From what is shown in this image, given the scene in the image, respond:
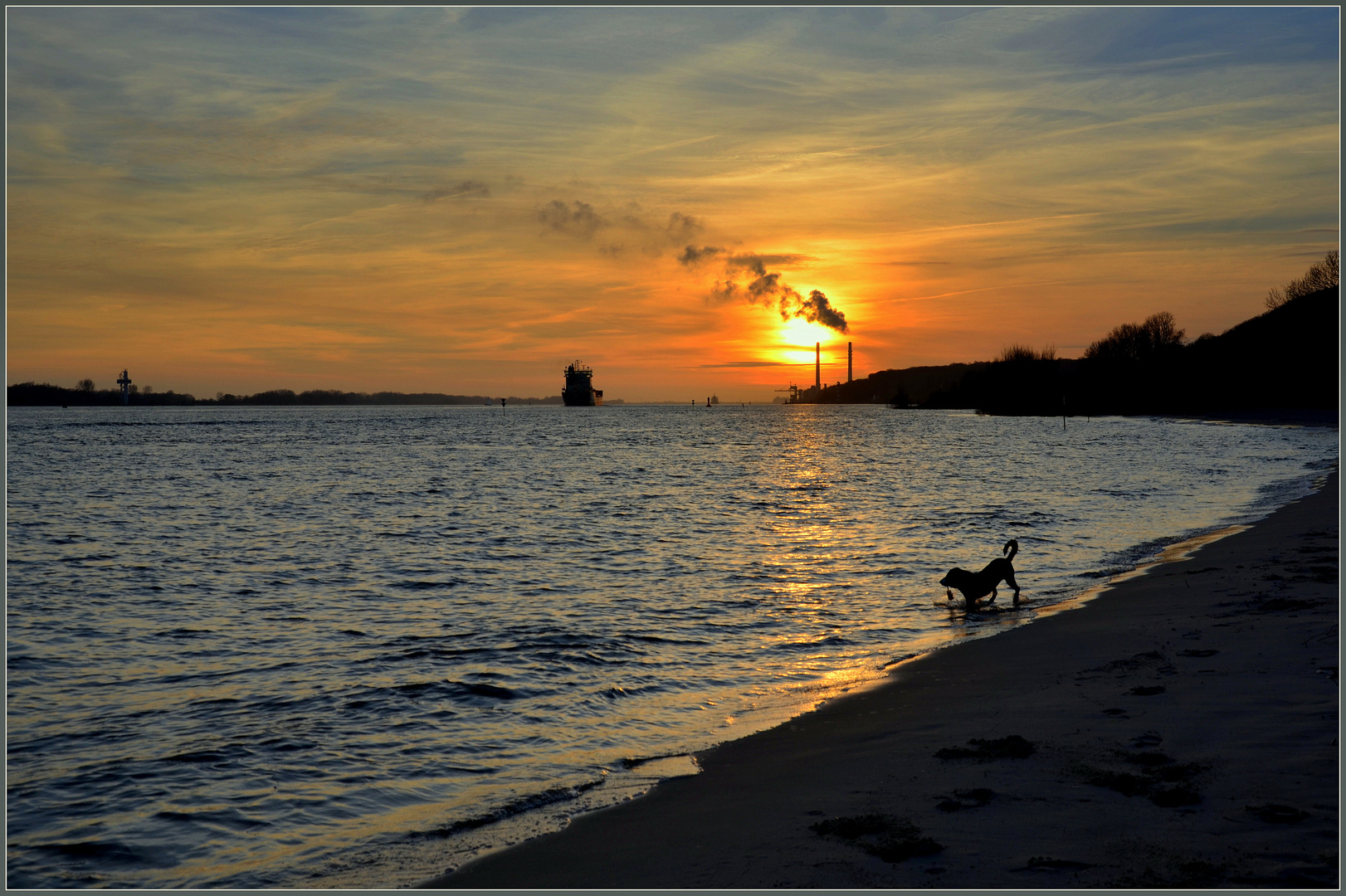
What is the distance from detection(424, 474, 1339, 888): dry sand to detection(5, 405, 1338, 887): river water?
826 millimetres

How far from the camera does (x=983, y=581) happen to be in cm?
1418

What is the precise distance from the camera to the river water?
6828 millimetres

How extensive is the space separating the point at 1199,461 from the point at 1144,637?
43825 mm

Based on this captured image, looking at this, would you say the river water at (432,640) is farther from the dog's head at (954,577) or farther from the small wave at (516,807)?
the dog's head at (954,577)

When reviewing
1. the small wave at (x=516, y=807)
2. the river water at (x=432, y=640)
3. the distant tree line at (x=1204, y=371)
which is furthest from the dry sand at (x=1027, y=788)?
the distant tree line at (x=1204, y=371)

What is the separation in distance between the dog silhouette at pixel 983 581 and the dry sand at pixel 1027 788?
158 inches

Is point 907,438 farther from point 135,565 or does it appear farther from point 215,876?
point 215,876

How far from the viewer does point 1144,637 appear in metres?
10.3

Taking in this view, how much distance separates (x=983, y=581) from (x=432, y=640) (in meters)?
9.25

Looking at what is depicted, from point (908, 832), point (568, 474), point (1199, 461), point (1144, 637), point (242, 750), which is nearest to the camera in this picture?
point (908, 832)

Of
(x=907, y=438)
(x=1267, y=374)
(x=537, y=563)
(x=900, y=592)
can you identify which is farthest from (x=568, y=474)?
(x=1267, y=374)

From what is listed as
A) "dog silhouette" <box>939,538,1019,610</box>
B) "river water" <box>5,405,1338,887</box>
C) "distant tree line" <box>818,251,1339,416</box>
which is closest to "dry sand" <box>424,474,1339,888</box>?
"river water" <box>5,405,1338,887</box>

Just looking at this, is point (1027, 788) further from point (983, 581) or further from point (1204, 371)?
point (1204, 371)

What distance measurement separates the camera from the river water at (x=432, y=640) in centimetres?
683
